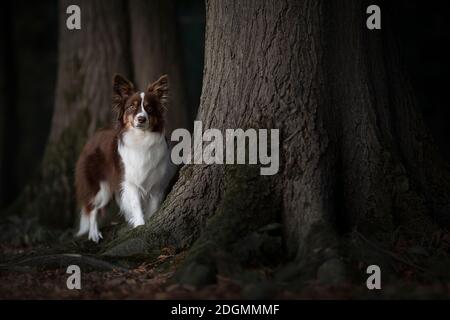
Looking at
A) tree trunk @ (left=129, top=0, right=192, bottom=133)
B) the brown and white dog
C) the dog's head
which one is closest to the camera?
the dog's head

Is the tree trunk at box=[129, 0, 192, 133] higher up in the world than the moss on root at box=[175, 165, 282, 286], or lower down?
higher up

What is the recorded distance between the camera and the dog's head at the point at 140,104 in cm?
884

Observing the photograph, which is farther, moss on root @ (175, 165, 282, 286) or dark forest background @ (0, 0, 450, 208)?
dark forest background @ (0, 0, 450, 208)

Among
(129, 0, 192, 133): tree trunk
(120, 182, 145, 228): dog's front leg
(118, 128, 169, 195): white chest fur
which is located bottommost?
(120, 182, 145, 228): dog's front leg

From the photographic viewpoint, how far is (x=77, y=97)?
38.8 ft

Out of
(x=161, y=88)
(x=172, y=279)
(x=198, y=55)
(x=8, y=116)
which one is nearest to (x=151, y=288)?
(x=172, y=279)

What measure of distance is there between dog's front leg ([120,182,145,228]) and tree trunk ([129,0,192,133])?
2824mm

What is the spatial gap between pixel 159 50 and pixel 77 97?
1644mm

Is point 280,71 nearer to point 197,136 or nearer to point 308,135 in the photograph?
point 308,135

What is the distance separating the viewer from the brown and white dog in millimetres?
8961

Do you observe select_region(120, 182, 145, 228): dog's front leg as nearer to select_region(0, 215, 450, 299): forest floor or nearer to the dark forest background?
select_region(0, 215, 450, 299): forest floor

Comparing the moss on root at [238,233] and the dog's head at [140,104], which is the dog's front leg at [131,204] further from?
the moss on root at [238,233]

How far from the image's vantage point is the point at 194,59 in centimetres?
2295

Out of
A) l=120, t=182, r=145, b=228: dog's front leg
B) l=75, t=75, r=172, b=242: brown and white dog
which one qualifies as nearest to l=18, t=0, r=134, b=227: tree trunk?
l=75, t=75, r=172, b=242: brown and white dog
